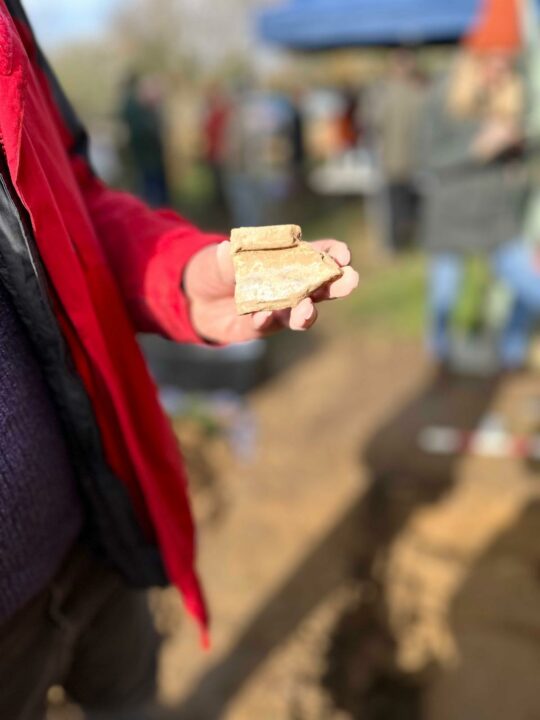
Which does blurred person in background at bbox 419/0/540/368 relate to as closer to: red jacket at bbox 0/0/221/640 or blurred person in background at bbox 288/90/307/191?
red jacket at bbox 0/0/221/640

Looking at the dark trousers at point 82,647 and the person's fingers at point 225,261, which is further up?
the person's fingers at point 225,261

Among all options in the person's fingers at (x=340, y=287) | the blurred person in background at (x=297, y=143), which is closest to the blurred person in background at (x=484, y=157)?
the person's fingers at (x=340, y=287)

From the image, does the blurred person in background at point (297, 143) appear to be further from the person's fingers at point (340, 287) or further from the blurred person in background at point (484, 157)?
the person's fingers at point (340, 287)

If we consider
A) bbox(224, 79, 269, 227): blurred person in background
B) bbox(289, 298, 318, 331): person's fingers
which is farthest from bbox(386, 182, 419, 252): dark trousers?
bbox(289, 298, 318, 331): person's fingers

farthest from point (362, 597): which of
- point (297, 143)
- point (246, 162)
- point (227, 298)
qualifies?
point (297, 143)

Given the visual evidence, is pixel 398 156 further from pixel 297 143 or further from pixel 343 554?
pixel 343 554

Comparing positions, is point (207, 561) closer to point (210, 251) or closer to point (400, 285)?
point (210, 251)

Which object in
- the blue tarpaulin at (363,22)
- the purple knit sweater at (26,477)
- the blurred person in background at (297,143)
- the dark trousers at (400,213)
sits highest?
the purple knit sweater at (26,477)
